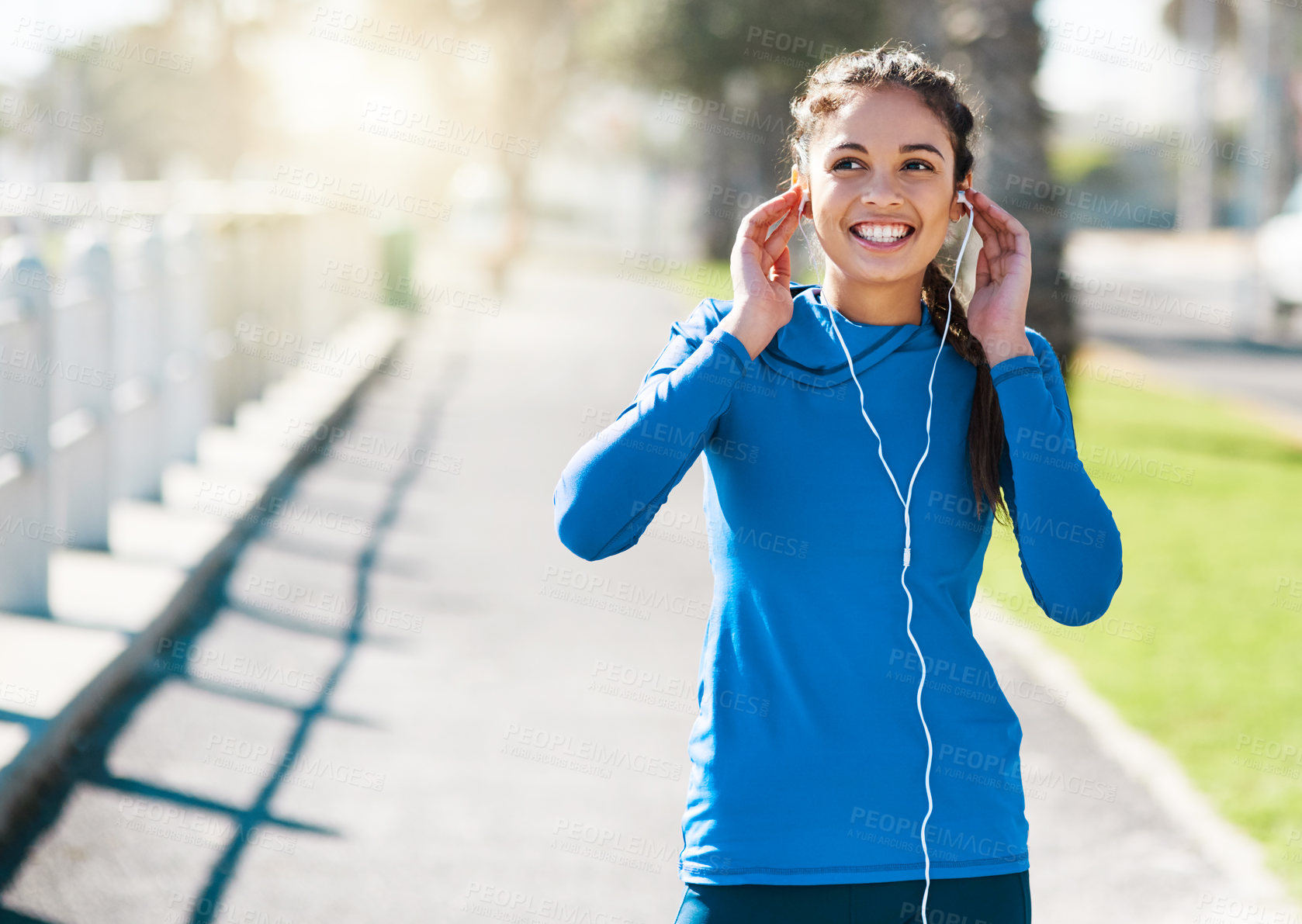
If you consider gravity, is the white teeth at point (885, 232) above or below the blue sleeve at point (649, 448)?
above

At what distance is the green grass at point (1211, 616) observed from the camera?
17.7 ft

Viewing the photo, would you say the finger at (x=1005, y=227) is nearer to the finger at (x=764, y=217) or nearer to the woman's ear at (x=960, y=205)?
the woman's ear at (x=960, y=205)

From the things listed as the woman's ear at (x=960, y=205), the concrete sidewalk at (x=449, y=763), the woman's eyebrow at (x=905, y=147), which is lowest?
the concrete sidewalk at (x=449, y=763)

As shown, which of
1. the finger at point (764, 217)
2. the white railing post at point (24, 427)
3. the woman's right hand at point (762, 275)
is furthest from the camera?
the white railing post at point (24, 427)

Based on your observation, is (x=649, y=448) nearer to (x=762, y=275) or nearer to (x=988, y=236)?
(x=762, y=275)

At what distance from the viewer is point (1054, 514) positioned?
2090 mm

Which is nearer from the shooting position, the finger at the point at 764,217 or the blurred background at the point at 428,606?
the finger at the point at 764,217

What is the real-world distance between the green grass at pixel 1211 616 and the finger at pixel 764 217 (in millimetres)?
1760

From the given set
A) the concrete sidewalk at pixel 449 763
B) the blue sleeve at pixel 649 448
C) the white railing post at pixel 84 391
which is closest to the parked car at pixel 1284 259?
the concrete sidewalk at pixel 449 763

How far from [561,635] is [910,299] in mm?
4793

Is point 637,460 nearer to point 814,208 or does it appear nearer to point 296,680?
point 814,208

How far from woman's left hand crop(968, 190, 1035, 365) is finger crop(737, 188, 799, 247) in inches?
10.8

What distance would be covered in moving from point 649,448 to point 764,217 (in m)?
0.44

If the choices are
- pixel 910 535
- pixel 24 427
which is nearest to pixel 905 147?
pixel 910 535
